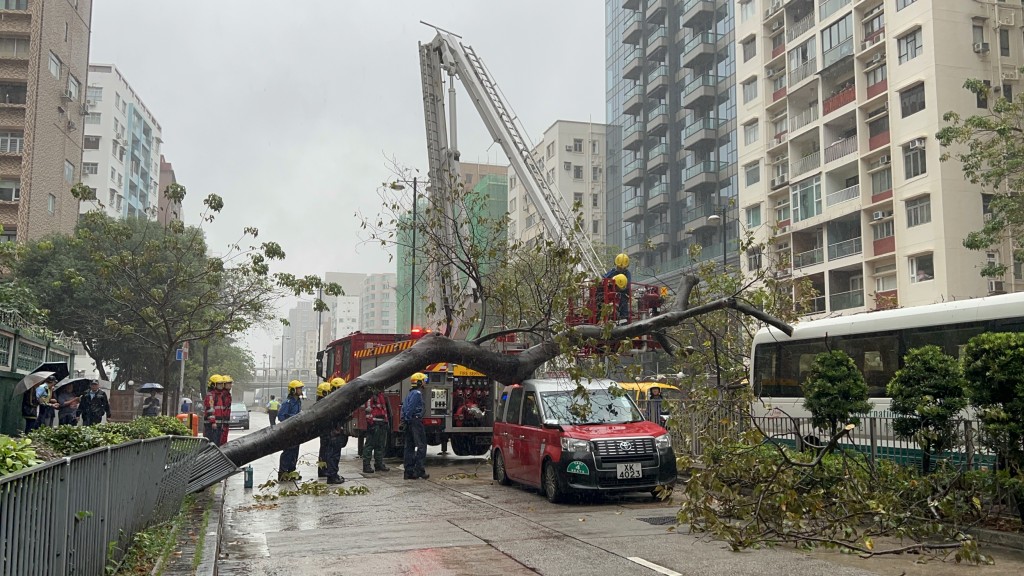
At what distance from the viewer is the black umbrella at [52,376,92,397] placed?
65.1 ft

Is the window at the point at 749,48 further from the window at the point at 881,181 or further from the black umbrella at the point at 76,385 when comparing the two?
the black umbrella at the point at 76,385

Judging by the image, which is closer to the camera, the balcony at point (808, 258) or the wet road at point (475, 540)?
the wet road at point (475, 540)

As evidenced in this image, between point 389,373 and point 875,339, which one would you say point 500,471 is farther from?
point 875,339

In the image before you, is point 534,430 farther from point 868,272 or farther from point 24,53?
point 24,53

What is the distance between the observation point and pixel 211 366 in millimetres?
73938

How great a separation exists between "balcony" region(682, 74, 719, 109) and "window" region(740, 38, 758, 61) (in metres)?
7.70

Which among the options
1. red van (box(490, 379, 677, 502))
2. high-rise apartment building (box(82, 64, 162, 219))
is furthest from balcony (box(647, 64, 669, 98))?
red van (box(490, 379, 677, 502))

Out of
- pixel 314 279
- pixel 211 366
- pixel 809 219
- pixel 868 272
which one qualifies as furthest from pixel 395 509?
pixel 211 366

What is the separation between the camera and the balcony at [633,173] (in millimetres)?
67062

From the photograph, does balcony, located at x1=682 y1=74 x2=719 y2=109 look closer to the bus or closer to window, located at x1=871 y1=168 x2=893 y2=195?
window, located at x1=871 y1=168 x2=893 y2=195

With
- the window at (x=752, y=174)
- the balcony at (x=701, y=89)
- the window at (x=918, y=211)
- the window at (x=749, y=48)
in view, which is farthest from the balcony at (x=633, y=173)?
the window at (x=918, y=211)

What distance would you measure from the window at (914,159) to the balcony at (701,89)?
73.0 ft

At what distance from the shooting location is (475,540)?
9797mm

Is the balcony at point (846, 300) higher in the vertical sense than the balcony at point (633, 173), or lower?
lower
